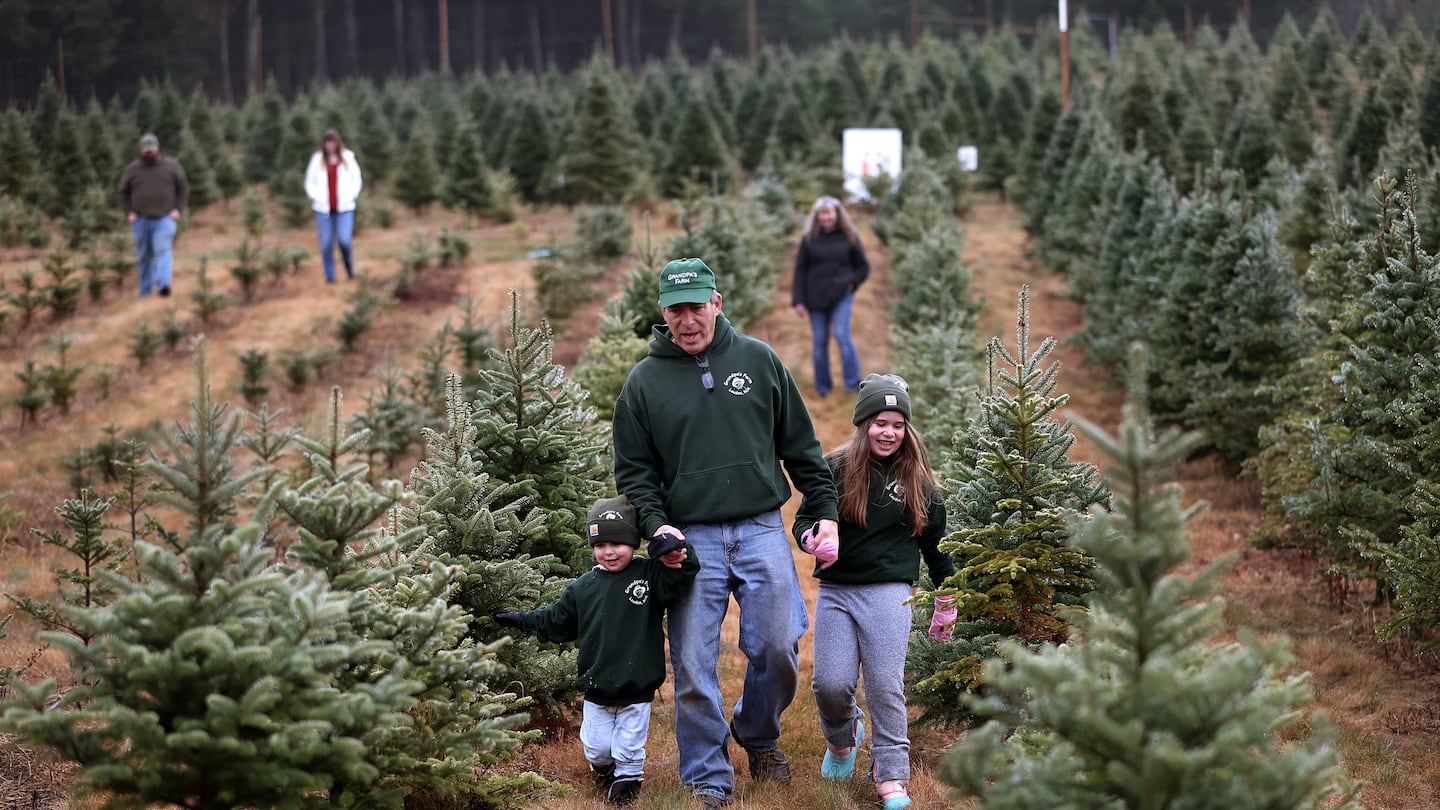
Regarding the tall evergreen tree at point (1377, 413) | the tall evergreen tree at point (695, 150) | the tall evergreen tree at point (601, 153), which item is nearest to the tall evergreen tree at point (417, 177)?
the tall evergreen tree at point (601, 153)

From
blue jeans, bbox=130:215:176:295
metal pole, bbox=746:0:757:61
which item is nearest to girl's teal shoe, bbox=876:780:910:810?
blue jeans, bbox=130:215:176:295

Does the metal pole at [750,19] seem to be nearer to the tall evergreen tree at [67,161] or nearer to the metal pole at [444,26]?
the metal pole at [444,26]

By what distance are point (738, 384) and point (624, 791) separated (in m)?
1.91

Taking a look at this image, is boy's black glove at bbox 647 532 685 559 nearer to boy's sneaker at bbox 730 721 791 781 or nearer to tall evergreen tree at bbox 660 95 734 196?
boy's sneaker at bbox 730 721 791 781

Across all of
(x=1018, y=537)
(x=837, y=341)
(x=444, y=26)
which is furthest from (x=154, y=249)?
(x=444, y=26)

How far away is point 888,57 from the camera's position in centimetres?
3819

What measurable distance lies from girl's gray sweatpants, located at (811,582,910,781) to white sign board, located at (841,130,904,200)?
19976mm

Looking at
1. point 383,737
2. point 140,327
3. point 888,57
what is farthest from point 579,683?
point 888,57

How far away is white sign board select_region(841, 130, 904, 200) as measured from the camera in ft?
82.2

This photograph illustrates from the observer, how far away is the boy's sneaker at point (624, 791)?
219 inches

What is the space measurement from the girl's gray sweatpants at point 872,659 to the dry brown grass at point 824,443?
0.91 ft

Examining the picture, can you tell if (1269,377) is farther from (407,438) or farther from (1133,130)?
(1133,130)

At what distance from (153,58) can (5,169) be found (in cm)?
549

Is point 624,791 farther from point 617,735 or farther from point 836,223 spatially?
point 836,223
